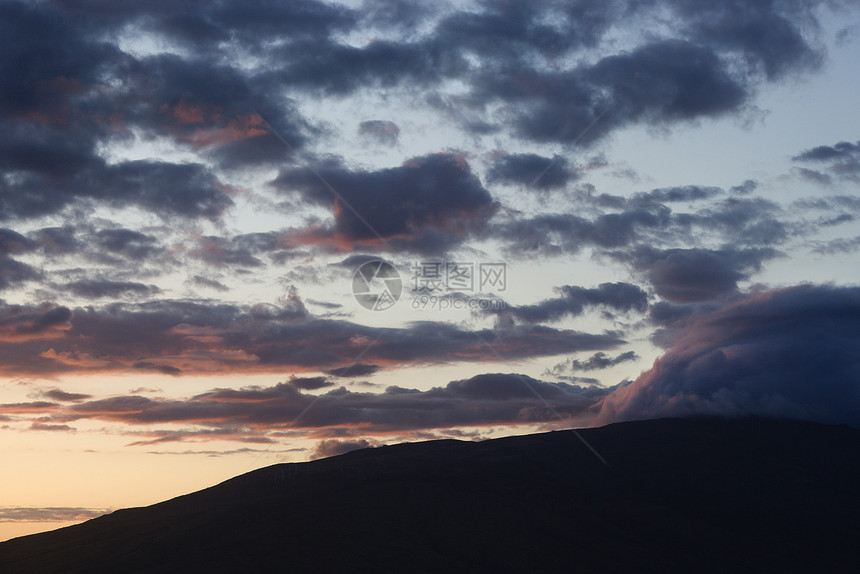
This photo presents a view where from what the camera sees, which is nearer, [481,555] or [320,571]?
[320,571]

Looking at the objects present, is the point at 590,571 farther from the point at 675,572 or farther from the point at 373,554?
the point at 373,554

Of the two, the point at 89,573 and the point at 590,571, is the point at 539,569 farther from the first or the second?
the point at 89,573

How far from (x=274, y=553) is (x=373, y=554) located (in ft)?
79.4

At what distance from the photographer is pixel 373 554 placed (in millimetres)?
196750

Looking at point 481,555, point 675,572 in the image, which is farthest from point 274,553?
point 675,572

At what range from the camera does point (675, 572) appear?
200m

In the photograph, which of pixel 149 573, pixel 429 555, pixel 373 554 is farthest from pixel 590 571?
pixel 149 573

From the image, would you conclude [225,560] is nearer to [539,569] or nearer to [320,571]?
[320,571]

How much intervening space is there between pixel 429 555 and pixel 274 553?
125ft

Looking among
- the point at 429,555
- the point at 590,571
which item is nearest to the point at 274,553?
the point at 429,555

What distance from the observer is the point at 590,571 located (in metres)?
193

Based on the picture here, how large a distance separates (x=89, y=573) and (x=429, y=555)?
8411cm

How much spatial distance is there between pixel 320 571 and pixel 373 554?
1712 centimetres

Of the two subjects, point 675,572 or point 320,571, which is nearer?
point 320,571
